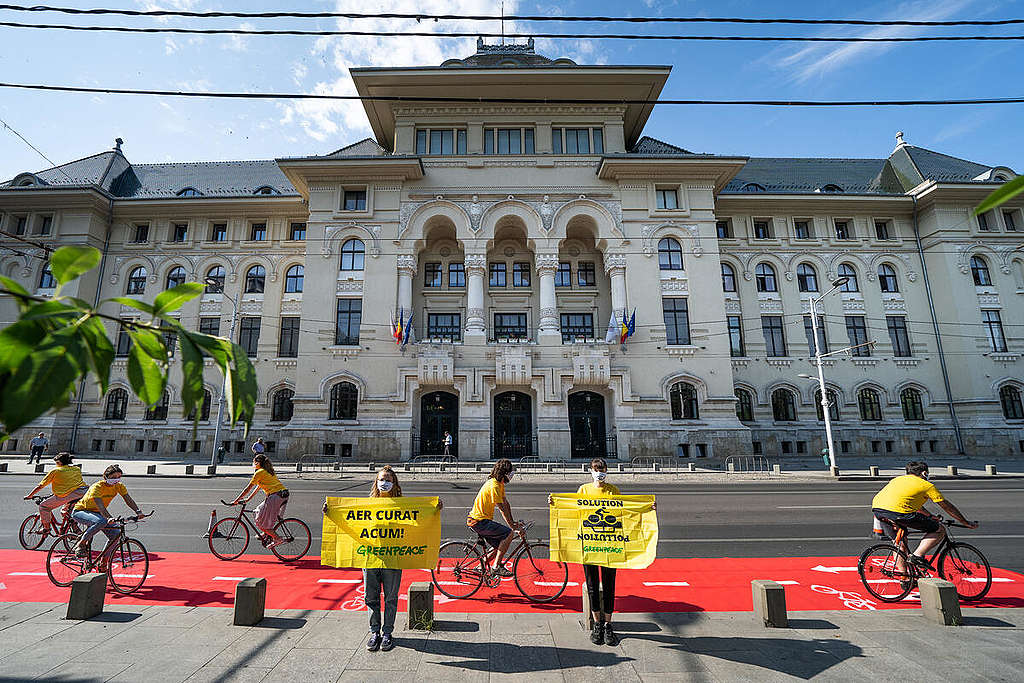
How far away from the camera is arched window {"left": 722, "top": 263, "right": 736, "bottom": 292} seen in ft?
105

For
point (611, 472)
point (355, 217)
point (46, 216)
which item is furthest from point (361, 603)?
point (46, 216)

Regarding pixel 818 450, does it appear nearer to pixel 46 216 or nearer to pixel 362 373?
pixel 362 373

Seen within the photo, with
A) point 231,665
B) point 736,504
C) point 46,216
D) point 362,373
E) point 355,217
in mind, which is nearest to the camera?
point 231,665

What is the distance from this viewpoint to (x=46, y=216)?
101ft

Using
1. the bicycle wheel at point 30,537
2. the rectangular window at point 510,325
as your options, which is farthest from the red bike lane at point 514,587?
the rectangular window at point 510,325

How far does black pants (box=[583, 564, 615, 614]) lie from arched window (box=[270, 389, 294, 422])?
27.7 m

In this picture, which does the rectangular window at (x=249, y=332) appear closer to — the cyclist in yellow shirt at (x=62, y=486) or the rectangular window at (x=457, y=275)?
the rectangular window at (x=457, y=275)

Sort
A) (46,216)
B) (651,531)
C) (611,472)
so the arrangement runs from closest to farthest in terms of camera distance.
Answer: (651,531) < (611,472) < (46,216)

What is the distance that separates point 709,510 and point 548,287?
17313 millimetres

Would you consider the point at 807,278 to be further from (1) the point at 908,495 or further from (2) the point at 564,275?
(1) the point at 908,495

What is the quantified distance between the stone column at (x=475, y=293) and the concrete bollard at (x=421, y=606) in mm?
21743

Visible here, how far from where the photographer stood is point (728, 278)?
32250 millimetres

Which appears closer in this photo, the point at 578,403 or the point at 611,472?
the point at 611,472

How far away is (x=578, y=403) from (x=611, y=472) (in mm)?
6266
